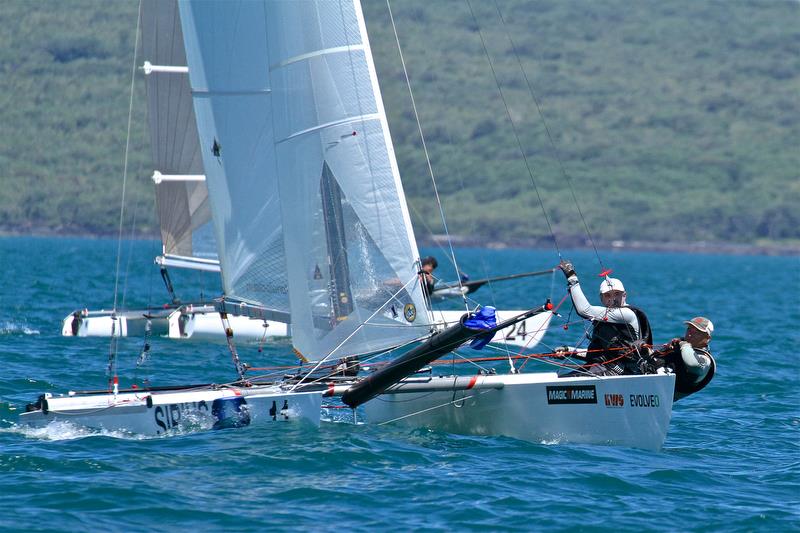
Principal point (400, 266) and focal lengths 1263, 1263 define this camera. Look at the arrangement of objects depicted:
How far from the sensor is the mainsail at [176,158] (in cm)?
2177

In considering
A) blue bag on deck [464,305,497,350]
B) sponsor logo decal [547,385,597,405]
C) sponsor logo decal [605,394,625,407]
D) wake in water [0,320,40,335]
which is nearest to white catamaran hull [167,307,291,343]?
wake in water [0,320,40,335]

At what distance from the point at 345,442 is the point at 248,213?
124 inches

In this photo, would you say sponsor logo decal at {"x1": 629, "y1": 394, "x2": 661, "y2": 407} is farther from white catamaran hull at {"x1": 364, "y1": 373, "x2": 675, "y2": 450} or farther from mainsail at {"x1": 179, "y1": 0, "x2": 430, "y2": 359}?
mainsail at {"x1": 179, "y1": 0, "x2": 430, "y2": 359}

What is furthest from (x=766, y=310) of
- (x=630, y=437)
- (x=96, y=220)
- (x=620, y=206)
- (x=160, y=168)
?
(x=620, y=206)

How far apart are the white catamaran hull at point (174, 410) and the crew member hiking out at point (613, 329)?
8.84ft

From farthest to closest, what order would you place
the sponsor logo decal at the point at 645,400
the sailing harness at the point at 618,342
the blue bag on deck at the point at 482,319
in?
the sailing harness at the point at 618,342, the sponsor logo decal at the point at 645,400, the blue bag on deck at the point at 482,319

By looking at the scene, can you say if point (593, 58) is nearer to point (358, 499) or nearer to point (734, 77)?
point (734, 77)

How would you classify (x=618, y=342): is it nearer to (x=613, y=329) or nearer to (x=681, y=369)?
(x=613, y=329)

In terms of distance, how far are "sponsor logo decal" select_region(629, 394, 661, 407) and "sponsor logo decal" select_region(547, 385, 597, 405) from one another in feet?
1.19

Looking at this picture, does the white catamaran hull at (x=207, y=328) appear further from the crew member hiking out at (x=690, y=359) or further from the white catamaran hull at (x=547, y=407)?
the crew member hiking out at (x=690, y=359)

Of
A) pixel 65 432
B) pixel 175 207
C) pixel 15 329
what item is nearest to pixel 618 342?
pixel 65 432

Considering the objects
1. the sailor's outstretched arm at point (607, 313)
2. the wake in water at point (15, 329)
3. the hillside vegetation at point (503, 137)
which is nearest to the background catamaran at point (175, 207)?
the wake in water at point (15, 329)

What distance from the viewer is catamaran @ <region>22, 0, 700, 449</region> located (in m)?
12.0

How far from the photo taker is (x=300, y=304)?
12867 millimetres
